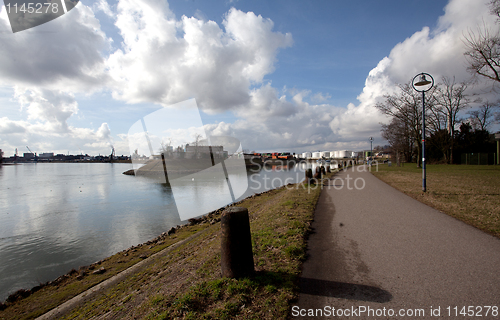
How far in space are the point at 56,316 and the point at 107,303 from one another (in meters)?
1.37

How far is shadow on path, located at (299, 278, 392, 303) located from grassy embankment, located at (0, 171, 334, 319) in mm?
241

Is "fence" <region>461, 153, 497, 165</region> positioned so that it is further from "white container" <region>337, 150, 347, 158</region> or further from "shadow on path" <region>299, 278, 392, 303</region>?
"white container" <region>337, 150, 347, 158</region>

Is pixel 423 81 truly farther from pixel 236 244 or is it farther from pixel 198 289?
pixel 198 289

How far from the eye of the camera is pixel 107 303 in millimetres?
4727

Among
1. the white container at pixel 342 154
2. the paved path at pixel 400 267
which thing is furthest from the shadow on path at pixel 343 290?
the white container at pixel 342 154

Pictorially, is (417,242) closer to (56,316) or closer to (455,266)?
(455,266)

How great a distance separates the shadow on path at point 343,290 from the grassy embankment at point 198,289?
0.24 metres

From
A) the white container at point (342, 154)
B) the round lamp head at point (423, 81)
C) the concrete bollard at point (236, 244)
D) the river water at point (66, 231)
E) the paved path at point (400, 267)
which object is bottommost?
the river water at point (66, 231)

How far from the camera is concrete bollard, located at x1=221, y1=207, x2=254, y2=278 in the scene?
3615 millimetres

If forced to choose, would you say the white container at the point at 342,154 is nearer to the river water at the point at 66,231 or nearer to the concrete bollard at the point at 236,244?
the river water at the point at 66,231

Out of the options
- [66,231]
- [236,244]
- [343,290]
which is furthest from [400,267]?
[66,231]

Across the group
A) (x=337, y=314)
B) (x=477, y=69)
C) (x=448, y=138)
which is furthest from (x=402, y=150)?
(x=337, y=314)

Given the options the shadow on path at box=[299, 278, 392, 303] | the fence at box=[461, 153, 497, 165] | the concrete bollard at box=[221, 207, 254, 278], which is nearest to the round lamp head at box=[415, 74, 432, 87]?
the shadow on path at box=[299, 278, 392, 303]

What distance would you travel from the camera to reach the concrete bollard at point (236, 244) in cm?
362
